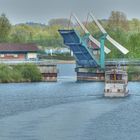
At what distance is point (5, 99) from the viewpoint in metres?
68.1

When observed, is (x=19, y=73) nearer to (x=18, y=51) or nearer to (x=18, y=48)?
(x=18, y=51)

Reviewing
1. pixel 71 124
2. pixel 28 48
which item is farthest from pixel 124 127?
pixel 28 48

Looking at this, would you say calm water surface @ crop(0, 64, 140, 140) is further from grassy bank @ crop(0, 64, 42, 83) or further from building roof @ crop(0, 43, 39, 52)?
building roof @ crop(0, 43, 39, 52)

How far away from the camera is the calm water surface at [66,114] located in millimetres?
45500

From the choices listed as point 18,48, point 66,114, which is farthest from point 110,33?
point 66,114

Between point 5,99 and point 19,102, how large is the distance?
121 inches

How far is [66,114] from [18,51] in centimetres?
5720

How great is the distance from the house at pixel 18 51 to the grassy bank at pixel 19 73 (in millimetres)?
14934

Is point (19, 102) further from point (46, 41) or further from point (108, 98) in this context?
point (46, 41)

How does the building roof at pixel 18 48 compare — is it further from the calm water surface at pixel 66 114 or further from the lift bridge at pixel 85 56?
the calm water surface at pixel 66 114

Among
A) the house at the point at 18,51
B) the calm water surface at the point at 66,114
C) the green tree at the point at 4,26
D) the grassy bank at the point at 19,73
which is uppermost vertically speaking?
the green tree at the point at 4,26

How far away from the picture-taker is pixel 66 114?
183 feet

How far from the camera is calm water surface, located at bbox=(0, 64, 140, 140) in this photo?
149ft

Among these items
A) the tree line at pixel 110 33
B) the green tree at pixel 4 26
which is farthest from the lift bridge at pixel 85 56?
the green tree at pixel 4 26
